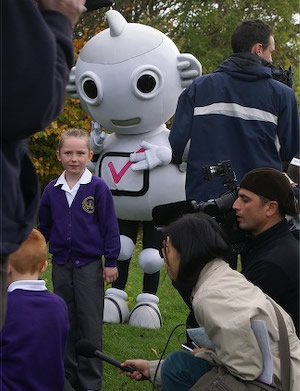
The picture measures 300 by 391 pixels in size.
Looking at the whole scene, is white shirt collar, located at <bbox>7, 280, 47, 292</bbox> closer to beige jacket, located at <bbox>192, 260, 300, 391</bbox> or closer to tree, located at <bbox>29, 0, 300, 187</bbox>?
beige jacket, located at <bbox>192, 260, 300, 391</bbox>

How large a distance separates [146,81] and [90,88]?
467mm

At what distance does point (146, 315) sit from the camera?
5.81m

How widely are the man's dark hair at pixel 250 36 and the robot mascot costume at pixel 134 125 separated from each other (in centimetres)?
131

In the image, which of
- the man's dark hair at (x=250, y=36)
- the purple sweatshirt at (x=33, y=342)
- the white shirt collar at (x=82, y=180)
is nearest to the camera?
the purple sweatshirt at (x=33, y=342)

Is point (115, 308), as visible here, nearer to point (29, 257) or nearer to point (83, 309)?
point (83, 309)

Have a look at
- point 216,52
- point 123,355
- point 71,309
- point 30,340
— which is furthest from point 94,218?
point 216,52

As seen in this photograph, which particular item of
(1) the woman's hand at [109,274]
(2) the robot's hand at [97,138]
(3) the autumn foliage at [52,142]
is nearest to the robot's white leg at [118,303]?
(2) the robot's hand at [97,138]

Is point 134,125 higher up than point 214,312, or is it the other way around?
point 214,312

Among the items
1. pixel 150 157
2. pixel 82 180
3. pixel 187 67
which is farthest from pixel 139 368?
pixel 187 67

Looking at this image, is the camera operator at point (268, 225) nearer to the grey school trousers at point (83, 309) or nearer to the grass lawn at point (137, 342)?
the grey school trousers at point (83, 309)

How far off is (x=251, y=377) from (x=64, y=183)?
191 cm

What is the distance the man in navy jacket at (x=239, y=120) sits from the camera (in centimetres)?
438

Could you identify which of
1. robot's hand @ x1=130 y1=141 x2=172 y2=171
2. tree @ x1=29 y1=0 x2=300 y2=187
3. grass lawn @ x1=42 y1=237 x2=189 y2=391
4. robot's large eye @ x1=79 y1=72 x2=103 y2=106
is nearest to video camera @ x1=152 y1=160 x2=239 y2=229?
grass lawn @ x1=42 y1=237 x2=189 y2=391

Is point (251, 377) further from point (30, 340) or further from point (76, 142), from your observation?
point (76, 142)
